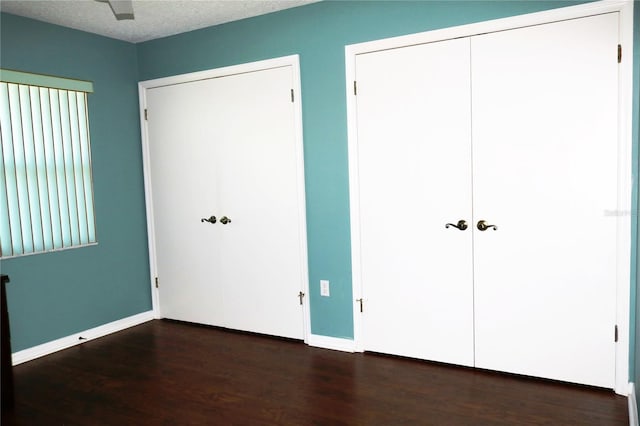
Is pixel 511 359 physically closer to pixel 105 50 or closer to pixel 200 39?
pixel 200 39

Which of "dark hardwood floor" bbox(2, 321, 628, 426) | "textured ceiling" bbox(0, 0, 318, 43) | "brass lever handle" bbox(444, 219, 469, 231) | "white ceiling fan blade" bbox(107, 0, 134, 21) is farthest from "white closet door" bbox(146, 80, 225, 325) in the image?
"brass lever handle" bbox(444, 219, 469, 231)

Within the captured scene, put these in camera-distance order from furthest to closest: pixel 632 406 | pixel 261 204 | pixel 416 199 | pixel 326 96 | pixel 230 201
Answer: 1. pixel 230 201
2. pixel 261 204
3. pixel 326 96
4. pixel 416 199
5. pixel 632 406

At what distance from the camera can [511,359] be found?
9.33 ft

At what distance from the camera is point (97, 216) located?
3820mm

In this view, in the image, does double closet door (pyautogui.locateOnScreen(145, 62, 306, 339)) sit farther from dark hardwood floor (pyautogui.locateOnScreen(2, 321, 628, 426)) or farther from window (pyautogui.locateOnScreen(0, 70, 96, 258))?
window (pyautogui.locateOnScreen(0, 70, 96, 258))

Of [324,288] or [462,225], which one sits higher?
[462,225]

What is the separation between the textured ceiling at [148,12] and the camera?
315 centimetres

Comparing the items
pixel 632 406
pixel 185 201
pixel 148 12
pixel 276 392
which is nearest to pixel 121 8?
pixel 148 12

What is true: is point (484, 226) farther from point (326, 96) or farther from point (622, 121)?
point (326, 96)

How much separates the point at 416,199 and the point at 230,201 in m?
1.48

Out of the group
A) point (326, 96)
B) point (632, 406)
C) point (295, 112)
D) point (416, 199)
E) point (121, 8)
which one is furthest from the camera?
point (295, 112)

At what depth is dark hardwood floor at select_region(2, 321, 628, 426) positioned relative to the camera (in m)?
2.46

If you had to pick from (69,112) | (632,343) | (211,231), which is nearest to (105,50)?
(69,112)

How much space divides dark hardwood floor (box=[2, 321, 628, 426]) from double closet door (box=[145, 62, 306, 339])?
44 cm
